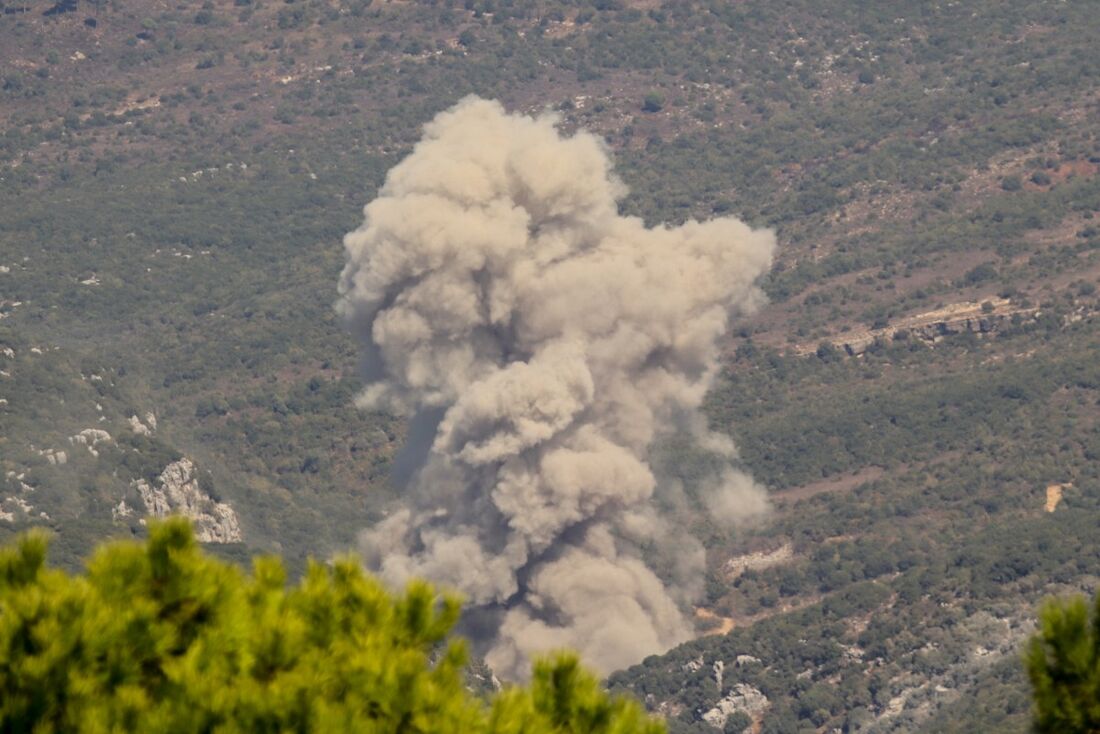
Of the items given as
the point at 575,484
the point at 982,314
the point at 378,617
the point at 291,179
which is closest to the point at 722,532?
the point at 982,314

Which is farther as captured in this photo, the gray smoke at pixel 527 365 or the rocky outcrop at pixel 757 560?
the rocky outcrop at pixel 757 560

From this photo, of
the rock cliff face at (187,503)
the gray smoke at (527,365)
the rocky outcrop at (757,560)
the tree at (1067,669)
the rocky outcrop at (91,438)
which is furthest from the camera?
the rocky outcrop at (757,560)

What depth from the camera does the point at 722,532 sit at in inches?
3947

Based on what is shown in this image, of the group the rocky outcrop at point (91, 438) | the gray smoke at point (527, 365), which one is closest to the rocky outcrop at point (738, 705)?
the gray smoke at point (527, 365)

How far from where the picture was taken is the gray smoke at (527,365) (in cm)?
7375

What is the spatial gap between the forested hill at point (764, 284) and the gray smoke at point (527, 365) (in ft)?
12.9

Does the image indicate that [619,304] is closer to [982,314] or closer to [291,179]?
[982,314]

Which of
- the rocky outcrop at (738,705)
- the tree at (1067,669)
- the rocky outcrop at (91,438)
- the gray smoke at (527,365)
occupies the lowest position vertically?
the tree at (1067,669)

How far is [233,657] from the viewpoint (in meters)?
19.7

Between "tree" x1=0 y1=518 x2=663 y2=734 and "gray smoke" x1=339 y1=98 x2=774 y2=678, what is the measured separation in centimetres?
5110

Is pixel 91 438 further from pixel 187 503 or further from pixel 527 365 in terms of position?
pixel 527 365

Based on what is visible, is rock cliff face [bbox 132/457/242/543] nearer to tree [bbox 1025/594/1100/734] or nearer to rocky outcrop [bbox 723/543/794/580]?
rocky outcrop [bbox 723/543/794/580]

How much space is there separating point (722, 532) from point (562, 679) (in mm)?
80515

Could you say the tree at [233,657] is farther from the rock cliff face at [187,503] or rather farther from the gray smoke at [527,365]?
the rock cliff face at [187,503]
